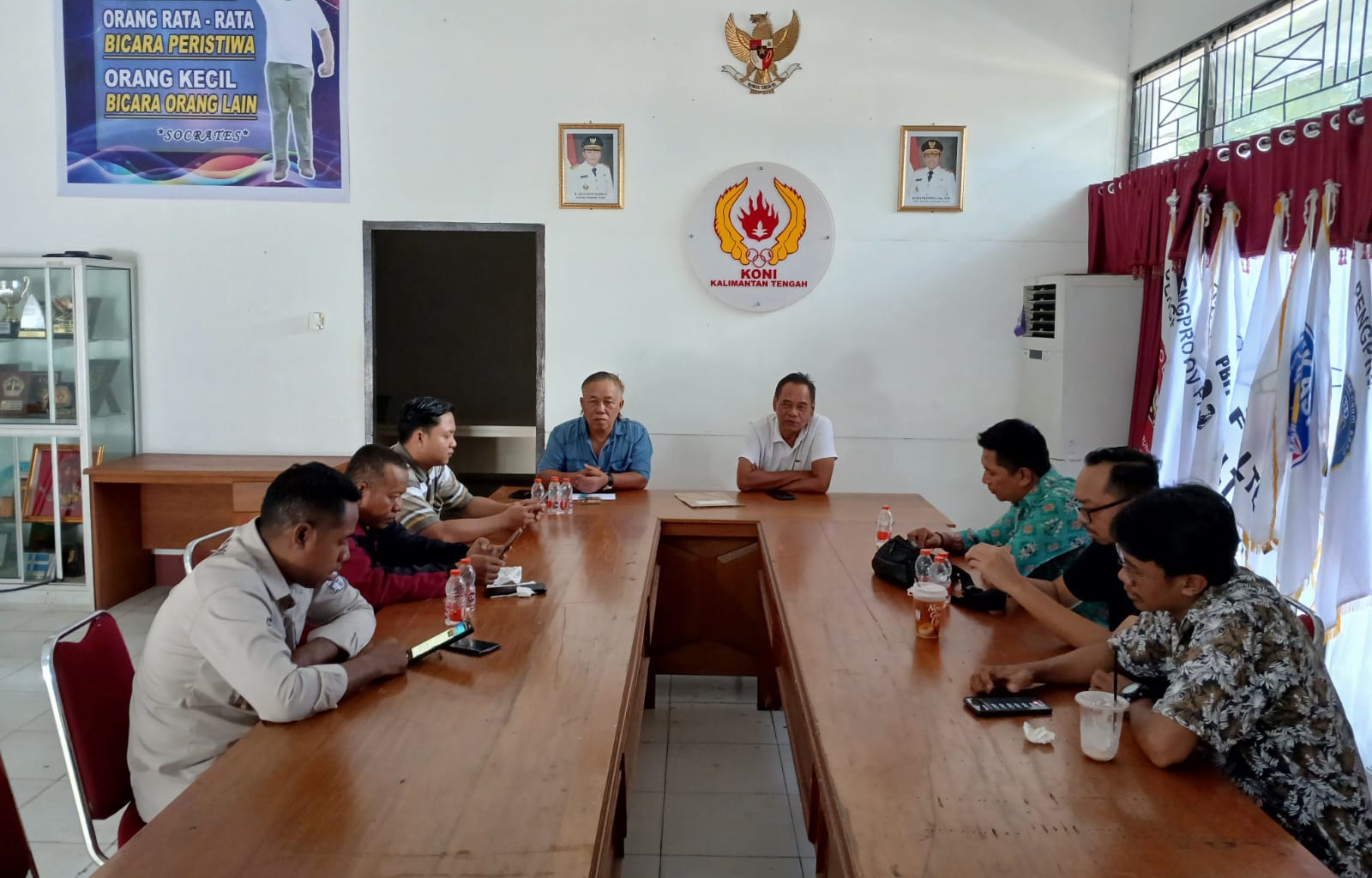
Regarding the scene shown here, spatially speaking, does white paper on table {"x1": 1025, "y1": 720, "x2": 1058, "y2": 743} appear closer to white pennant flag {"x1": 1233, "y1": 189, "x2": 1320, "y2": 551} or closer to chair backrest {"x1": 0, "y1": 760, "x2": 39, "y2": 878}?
chair backrest {"x1": 0, "y1": 760, "x2": 39, "y2": 878}

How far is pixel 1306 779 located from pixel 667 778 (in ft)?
6.75

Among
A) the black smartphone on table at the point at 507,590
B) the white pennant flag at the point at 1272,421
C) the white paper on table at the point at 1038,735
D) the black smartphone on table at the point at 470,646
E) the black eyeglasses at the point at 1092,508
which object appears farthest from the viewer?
the white pennant flag at the point at 1272,421

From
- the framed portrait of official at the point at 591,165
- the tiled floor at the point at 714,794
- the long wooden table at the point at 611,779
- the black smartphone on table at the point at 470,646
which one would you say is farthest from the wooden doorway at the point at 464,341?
the black smartphone on table at the point at 470,646

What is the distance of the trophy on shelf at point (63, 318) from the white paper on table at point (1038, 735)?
5.13m

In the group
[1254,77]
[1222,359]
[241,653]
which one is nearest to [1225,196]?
[1254,77]

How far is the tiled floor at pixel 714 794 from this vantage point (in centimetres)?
294

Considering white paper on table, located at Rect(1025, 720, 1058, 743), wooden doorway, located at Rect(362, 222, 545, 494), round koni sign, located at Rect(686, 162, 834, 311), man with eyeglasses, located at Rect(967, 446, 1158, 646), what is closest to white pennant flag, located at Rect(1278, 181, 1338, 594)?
man with eyeglasses, located at Rect(967, 446, 1158, 646)

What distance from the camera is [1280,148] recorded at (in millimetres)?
3672

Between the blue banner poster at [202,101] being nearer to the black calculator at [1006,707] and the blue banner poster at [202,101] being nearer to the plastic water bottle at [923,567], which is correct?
the plastic water bottle at [923,567]

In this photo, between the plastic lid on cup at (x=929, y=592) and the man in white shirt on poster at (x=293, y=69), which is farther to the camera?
the man in white shirt on poster at (x=293, y=69)

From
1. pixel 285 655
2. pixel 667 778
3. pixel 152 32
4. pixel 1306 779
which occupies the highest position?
pixel 152 32

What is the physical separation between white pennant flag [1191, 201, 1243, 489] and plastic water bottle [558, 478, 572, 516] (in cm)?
247

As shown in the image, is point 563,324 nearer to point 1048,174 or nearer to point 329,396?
point 329,396

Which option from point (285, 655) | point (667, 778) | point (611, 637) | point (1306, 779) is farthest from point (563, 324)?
point (1306, 779)
